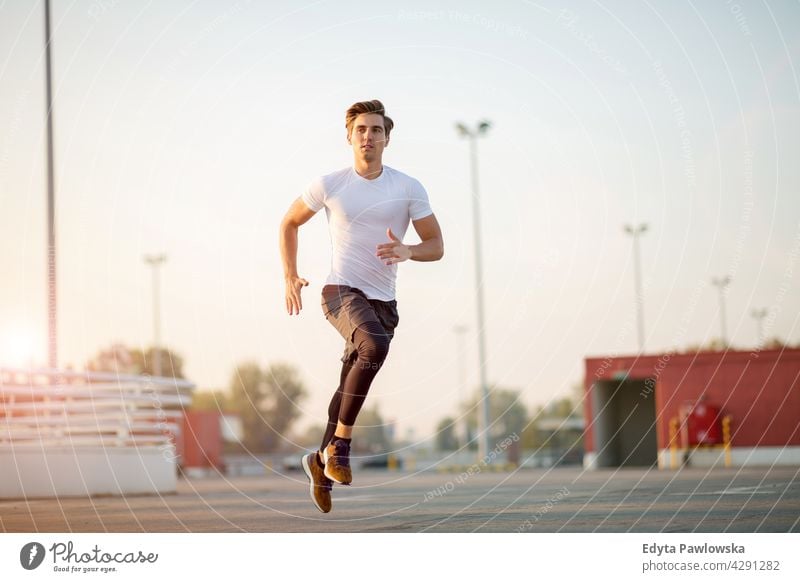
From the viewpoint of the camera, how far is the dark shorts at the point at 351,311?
9.23 metres

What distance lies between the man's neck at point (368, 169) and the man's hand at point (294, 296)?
1.19 metres

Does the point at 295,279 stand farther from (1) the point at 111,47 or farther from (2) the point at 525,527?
(1) the point at 111,47

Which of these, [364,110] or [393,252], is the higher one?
[364,110]

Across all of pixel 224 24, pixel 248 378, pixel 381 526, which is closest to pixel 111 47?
pixel 224 24

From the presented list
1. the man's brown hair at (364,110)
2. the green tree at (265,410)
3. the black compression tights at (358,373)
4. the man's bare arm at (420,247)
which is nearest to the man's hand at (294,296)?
the black compression tights at (358,373)

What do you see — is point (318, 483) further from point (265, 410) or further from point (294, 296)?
point (265, 410)

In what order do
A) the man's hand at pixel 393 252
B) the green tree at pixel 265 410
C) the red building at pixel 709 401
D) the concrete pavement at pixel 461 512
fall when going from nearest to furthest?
the man's hand at pixel 393 252
the concrete pavement at pixel 461 512
the red building at pixel 709 401
the green tree at pixel 265 410

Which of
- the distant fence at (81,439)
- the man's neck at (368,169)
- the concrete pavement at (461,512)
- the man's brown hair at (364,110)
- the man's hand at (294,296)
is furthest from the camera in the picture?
the distant fence at (81,439)

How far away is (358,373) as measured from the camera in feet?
30.2

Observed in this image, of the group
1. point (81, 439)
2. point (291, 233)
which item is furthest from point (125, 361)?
point (291, 233)

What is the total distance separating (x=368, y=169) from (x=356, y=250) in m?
0.74

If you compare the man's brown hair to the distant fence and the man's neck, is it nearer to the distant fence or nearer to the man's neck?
the man's neck

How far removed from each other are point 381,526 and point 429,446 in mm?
84314

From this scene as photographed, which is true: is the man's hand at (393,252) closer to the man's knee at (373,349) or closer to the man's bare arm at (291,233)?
the man's knee at (373,349)
